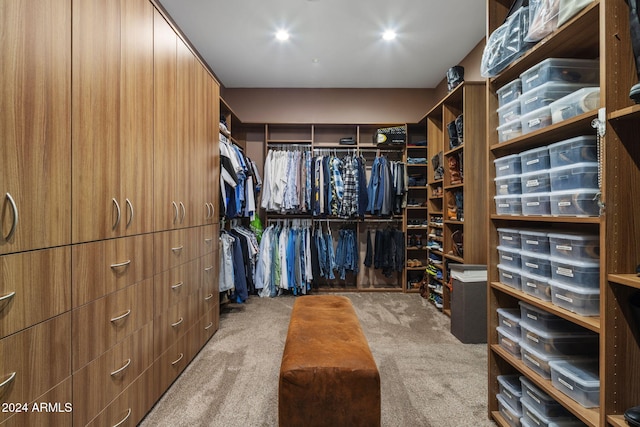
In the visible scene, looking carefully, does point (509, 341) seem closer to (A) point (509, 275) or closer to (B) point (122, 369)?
(A) point (509, 275)

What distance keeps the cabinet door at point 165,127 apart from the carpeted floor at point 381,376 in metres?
1.06

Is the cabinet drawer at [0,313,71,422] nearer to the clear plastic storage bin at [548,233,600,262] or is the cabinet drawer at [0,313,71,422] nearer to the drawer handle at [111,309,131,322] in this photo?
the drawer handle at [111,309,131,322]

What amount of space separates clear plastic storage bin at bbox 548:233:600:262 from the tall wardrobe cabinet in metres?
1.90

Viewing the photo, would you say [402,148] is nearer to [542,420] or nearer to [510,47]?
[510,47]

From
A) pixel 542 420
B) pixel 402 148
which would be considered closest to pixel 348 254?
pixel 402 148

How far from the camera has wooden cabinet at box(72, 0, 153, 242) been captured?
1102mm

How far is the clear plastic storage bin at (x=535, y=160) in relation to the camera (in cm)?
129

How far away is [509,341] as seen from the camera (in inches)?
59.4

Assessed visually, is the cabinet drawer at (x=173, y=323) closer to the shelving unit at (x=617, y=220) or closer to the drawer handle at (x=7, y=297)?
the drawer handle at (x=7, y=297)

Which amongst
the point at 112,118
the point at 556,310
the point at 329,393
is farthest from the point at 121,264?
the point at 556,310

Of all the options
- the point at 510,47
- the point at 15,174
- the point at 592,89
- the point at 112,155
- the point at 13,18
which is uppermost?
the point at 510,47

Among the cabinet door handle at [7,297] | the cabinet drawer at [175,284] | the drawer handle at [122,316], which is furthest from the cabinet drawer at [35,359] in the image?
the cabinet drawer at [175,284]

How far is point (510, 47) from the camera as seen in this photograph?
57.0 inches

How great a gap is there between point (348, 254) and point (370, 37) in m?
2.61
